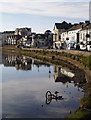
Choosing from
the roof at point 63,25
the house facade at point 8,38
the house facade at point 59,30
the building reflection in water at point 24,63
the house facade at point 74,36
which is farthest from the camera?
the house facade at point 8,38

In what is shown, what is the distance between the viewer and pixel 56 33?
104 metres

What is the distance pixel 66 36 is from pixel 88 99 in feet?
241

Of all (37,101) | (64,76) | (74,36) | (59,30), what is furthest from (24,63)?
(37,101)

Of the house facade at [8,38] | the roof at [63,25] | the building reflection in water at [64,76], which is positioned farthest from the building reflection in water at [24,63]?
the house facade at [8,38]

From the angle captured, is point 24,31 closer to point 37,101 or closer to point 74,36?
point 74,36

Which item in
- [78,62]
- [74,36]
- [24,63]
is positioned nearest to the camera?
[78,62]

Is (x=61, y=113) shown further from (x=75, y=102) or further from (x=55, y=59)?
(x=55, y=59)

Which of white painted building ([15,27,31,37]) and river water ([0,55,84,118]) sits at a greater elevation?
white painted building ([15,27,31,37])

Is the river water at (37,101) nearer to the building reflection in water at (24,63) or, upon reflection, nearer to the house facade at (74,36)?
the building reflection in water at (24,63)

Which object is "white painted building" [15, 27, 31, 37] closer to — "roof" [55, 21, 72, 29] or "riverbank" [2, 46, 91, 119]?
"roof" [55, 21, 72, 29]

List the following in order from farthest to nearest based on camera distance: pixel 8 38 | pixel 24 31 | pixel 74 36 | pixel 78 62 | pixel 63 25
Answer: pixel 8 38, pixel 24 31, pixel 63 25, pixel 74 36, pixel 78 62

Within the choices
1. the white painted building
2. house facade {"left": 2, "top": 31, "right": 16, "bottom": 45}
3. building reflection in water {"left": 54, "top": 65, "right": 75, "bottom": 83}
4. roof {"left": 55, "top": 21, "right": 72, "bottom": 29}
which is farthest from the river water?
the white painted building

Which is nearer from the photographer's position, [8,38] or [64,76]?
[64,76]

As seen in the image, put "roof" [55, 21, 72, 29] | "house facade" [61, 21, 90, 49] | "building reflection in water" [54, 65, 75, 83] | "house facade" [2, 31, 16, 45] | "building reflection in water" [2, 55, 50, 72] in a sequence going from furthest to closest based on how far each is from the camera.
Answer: "house facade" [2, 31, 16, 45], "roof" [55, 21, 72, 29], "house facade" [61, 21, 90, 49], "building reflection in water" [2, 55, 50, 72], "building reflection in water" [54, 65, 75, 83]
